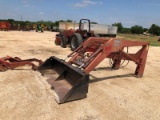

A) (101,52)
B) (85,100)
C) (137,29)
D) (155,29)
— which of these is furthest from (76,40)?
(137,29)

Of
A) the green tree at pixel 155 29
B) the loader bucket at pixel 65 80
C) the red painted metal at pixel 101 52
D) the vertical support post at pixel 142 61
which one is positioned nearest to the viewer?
the loader bucket at pixel 65 80

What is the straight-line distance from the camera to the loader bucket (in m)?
3.61

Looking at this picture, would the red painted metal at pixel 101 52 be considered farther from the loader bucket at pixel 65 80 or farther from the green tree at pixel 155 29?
the green tree at pixel 155 29

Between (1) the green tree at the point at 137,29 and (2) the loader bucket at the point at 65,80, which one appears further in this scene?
(1) the green tree at the point at 137,29

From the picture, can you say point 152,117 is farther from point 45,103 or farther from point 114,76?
point 114,76

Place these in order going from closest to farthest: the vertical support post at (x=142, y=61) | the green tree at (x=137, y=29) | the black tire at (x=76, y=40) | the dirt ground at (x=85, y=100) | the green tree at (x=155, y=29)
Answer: the dirt ground at (x=85, y=100) < the vertical support post at (x=142, y=61) < the black tire at (x=76, y=40) < the green tree at (x=155, y=29) < the green tree at (x=137, y=29)

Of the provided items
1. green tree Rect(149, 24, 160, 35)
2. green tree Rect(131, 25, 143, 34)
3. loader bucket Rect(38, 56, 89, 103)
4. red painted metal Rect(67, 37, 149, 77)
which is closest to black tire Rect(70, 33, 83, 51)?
red painted metal Rect(67, 37, 149, 77)

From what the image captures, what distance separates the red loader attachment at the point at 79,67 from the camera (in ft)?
12.1

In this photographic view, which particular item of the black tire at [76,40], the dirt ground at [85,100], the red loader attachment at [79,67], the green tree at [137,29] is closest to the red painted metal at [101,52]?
the red loader attachment at [79,67]

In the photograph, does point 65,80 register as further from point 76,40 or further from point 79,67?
point 76,40

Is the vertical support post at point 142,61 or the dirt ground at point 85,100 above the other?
the vertical support post at point 142,61

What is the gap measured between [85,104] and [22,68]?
2.92 metres

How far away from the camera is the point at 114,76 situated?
5742mm

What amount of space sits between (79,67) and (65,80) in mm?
553
